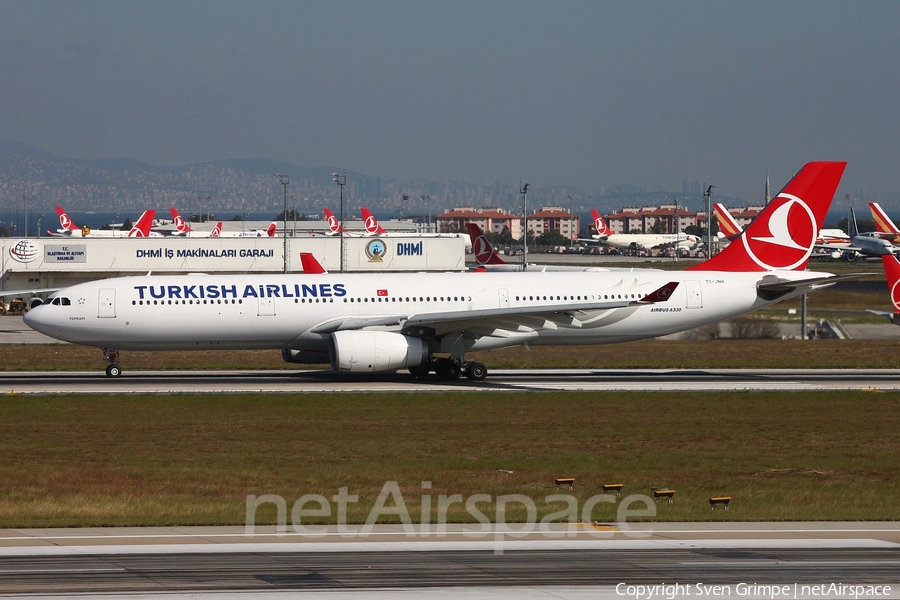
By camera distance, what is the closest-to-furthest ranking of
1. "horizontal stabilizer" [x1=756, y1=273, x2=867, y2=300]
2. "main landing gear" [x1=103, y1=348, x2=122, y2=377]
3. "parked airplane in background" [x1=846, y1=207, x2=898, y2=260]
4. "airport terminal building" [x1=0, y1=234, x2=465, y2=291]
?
"main landing gear" [x1=103, y1=348, x2=122, y2=377], "horizontal stabilizer" [x1=756, y1=273, x2=867, y2=300], "airport terminal building" [x1=0, y1=234, x2=465, y2=291], "parked airplane in background" [x1=846, y1=207, x2=898, y2=260]

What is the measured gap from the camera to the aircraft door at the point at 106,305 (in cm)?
3712

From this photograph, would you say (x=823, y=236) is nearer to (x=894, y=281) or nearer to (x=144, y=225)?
(x=144, y=225)

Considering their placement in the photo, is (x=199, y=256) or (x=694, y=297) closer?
(x=694, y=297)

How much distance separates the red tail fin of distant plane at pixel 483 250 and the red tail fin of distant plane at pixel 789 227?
3618 cm

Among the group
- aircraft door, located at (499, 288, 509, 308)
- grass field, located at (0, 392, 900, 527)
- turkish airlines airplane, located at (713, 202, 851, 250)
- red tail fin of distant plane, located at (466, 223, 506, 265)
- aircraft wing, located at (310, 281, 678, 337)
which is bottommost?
grass field, located at (0, 392, 900, 527)

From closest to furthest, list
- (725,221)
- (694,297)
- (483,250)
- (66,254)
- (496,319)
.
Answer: (496,319)
(694,297)
(483,250)
(66,254)
(725,221)

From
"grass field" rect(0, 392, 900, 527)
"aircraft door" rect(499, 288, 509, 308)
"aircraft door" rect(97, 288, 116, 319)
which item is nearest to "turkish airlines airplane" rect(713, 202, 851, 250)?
"aircraft door" rect(499, 288, 509, 308)

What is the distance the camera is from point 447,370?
38.4m

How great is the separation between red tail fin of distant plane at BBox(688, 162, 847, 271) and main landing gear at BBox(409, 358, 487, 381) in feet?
33.2

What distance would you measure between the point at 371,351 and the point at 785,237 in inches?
656

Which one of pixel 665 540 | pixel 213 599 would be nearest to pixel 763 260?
pixel 665 540

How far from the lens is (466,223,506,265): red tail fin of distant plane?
7838 centimetres

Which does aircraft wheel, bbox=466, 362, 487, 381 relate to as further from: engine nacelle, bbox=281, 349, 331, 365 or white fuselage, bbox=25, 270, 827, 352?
engine nacelle, bbox=281, 349, 331, 365

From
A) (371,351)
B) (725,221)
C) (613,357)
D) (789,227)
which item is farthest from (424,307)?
(725,221)
